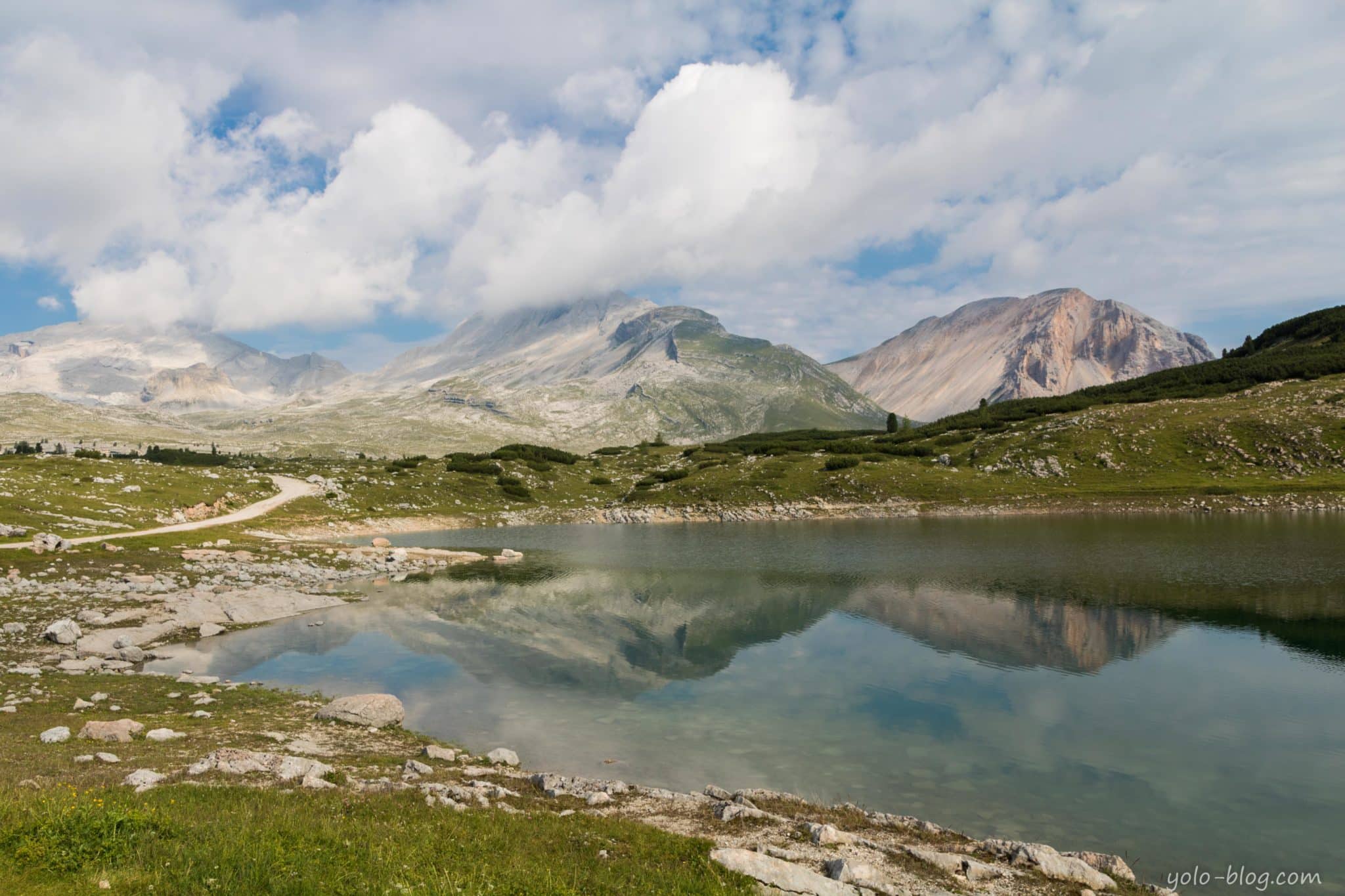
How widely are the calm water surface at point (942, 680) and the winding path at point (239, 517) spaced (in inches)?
1102

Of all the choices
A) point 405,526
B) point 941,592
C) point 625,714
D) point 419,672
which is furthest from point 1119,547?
point 405,526

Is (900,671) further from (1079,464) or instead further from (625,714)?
(1079,464)

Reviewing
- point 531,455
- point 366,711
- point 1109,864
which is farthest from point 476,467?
point 1109,864

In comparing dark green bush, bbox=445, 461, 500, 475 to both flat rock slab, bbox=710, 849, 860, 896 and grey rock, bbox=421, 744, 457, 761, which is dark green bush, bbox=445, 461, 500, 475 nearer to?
grey rock, bbox=421, 744, 457, 761

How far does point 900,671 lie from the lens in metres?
32.2

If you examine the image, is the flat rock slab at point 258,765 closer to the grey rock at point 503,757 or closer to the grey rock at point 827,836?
the grey rock at point 503,757

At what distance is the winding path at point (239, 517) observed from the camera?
201 ft

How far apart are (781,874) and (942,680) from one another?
839 inches

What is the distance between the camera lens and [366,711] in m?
26.2

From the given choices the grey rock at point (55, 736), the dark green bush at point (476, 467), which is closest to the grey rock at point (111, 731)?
the grey rock at point (55, 736)

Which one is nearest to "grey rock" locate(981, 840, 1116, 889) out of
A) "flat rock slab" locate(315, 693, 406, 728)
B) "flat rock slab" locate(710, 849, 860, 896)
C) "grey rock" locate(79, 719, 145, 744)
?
"flat rock slab" locate(710, 849, 860, 896)

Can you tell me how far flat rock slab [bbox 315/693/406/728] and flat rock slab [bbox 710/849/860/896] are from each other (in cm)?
1815

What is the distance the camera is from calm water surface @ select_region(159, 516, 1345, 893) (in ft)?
63.5

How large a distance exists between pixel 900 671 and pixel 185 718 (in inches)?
1179
